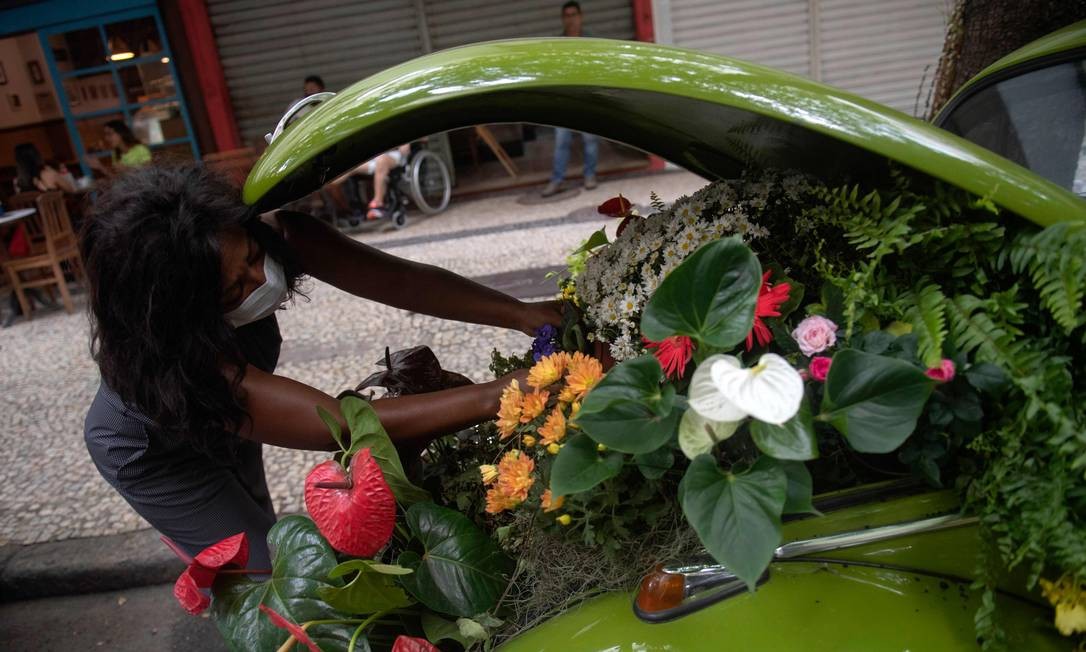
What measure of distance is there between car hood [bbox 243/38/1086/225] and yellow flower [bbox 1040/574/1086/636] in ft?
1.50

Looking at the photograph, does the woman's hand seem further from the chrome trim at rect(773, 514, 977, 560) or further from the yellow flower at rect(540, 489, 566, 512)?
the chrome trim at rect(773, 514, 977, 560)

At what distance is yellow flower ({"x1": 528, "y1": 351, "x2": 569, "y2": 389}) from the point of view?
1218mm

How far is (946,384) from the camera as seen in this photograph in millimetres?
957

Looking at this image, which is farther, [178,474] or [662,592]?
[178,474]

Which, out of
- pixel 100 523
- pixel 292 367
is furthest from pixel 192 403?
pixel 292 367

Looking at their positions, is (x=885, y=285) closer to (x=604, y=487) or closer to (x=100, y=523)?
(x=604, y=487)

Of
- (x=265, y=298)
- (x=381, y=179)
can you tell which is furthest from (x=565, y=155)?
(x=265, y=298)

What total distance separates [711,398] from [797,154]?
56 cm

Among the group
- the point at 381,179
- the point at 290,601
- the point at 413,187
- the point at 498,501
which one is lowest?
the point at 413,187

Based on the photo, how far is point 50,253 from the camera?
7172 mm

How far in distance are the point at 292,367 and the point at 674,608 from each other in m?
4.34

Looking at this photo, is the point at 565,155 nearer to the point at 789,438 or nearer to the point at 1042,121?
the point at 1042,121

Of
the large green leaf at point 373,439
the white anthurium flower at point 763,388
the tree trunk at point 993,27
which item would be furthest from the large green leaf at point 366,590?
the tree trunk at point 993,27

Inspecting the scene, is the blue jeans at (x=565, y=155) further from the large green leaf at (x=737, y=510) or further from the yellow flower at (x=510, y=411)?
the large green leaf at (x=737, y=510)
